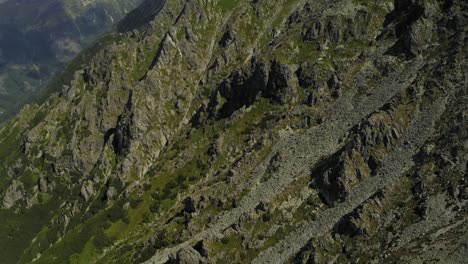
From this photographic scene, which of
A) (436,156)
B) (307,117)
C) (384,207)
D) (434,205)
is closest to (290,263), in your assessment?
(384,207)

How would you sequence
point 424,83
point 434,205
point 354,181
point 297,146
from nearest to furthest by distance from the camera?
point 434,205
point 354,181
point 424,83
point 297,146

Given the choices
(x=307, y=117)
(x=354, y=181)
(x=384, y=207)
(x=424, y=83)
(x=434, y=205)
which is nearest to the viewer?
(x=434, y=205)

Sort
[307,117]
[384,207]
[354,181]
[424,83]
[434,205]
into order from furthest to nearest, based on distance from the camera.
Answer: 1. [307,117]
2. [424,83]
3. [354,181]
4. [384,207]
5. [434,205]

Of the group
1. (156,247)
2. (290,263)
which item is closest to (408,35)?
(290,263)

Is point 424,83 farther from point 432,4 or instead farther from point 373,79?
point 432,4

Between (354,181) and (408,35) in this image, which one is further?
(408,35)

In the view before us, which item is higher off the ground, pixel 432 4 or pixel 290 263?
pixel 432 4

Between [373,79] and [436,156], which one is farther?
[373,79]

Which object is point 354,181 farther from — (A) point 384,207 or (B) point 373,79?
(B) point 373,79

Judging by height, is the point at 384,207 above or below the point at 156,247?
below

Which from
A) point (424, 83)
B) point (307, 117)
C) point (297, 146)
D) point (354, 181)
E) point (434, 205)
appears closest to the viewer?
point (434, 205)
